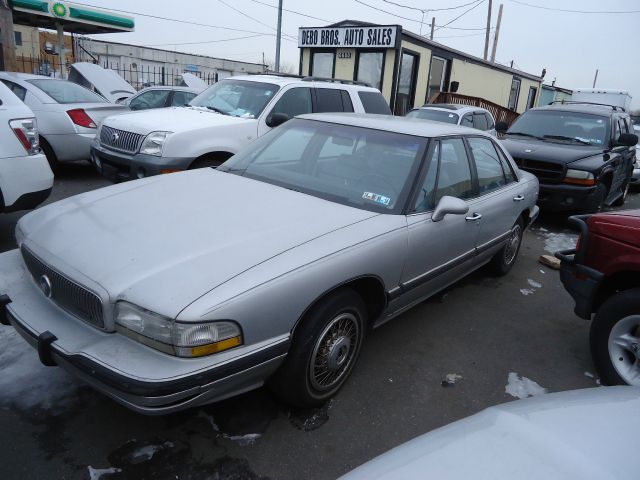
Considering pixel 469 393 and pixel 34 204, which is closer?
pixel 469 393

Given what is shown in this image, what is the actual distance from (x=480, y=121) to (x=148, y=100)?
7.39 m

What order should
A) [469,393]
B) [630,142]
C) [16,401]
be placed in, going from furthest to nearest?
[630,142] → [469,393] → [16,401]

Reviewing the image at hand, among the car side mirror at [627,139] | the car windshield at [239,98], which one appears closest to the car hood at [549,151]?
the car side mirror at [627,139]

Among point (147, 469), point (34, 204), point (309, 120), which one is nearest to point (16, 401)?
point (147, 469)

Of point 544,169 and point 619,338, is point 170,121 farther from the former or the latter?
point 544,169

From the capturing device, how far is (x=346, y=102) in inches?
282

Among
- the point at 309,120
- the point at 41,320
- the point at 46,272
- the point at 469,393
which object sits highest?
the point at 309,120

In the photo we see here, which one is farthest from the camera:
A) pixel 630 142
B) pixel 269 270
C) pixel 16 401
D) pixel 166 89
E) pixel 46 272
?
pixel 166 89

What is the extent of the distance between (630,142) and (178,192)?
780cm

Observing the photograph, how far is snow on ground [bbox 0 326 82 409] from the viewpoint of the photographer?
272 cm

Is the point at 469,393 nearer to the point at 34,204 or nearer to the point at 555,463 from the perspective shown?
the point at 555,463

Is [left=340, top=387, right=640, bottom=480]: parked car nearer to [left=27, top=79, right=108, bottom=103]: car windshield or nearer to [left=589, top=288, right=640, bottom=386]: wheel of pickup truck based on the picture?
[left=589, top=288, right=640, bottom=386]: wheel of pickup truck

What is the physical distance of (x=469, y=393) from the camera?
3.14 m

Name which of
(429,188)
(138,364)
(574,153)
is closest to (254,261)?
(138,364)
